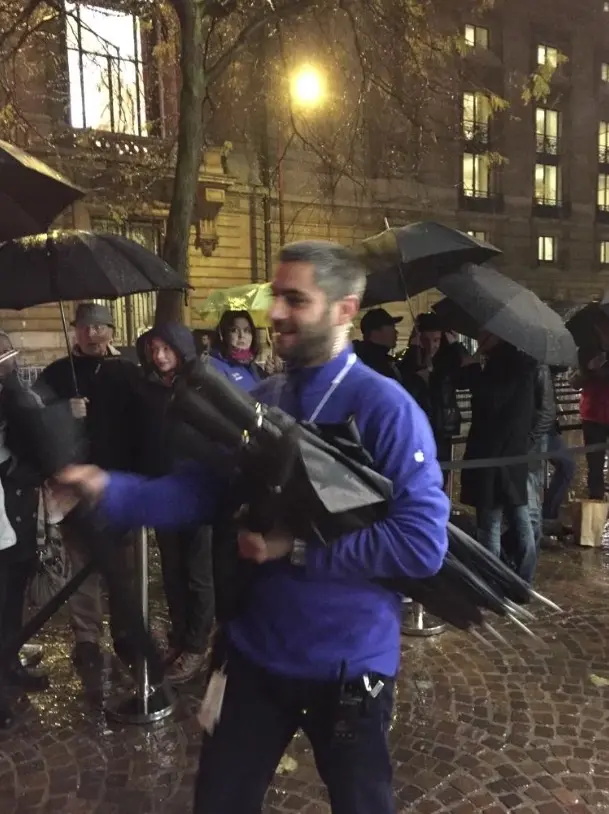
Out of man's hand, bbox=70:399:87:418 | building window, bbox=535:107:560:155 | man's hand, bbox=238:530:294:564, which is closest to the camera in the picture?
man's hand, bbox=238:530:294:564

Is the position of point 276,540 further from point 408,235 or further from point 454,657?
point 408,235

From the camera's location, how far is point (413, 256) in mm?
5211

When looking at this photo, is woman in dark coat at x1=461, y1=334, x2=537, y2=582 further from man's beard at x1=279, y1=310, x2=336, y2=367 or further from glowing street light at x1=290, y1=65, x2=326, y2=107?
glowing street light at x1=290, y1=65, x2=326, y2=107

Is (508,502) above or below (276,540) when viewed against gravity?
below

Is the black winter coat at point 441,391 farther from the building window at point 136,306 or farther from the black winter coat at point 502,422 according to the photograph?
the building window at point 136,306

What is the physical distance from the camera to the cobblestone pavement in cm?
316

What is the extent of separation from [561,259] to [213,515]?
106 feet

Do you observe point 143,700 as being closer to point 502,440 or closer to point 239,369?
point 239,369

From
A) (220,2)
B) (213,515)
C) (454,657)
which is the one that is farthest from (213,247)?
(213,515)

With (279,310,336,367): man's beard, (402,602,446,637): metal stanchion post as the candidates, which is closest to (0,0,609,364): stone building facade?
(402,602,446,637): metal stanchion post

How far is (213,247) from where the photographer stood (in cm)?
2064

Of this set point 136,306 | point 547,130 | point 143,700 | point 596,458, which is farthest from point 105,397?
point 547,130

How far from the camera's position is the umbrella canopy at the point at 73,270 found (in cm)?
440

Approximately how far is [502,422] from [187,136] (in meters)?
4.03
